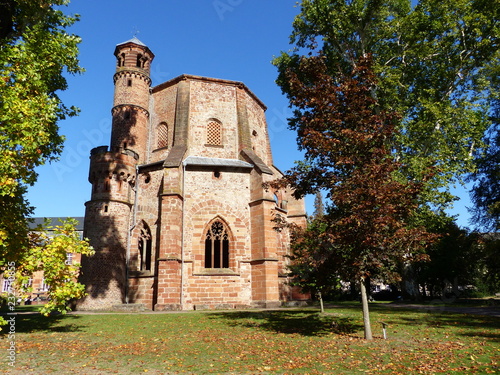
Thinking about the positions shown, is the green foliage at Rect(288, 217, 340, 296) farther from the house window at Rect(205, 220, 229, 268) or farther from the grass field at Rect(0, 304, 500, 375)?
the house window at Rect(205, 220, 229, 268)

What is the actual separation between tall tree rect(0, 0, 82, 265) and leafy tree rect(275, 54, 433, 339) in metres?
7.36

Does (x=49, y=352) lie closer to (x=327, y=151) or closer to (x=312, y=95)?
(x=327, y=151)

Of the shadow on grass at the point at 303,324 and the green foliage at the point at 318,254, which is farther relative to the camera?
the shadow on grass at the point at 303,324

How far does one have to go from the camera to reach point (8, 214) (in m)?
10.2

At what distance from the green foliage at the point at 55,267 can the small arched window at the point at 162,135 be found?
532 inches

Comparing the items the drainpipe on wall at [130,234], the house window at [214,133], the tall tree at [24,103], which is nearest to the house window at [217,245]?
the drainpipe on wall at [130,234]

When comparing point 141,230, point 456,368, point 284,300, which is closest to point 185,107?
point 141,230

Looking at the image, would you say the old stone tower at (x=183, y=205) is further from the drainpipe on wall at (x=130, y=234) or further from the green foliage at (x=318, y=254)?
the green foliage at (x=318, y=254)

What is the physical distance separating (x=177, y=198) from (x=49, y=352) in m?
11.7

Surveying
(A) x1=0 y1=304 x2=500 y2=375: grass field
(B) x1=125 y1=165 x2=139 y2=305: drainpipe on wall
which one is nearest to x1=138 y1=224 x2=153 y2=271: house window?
(B) x1=125 y1=165 x2=139 y2=305: drainpipe on wall

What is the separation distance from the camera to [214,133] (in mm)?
23250

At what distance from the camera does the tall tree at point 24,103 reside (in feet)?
31.1

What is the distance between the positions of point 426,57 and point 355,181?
14831 millimetres

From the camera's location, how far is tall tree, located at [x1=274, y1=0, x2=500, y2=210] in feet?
58.5
